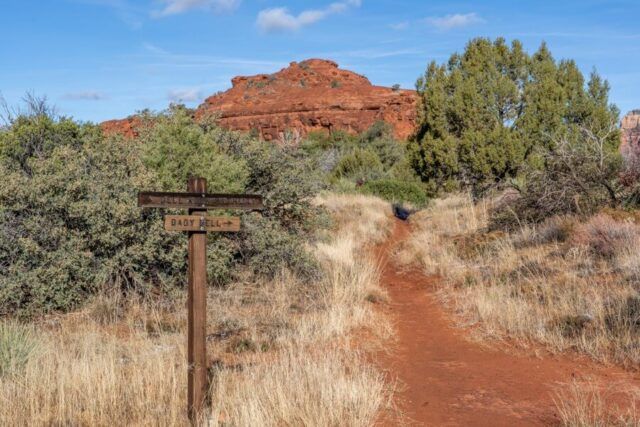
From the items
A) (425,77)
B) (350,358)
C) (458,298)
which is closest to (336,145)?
(425,77)

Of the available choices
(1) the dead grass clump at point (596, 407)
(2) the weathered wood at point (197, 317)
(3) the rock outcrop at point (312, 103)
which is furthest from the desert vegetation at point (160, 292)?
(3) the rock outcrop at point (312, 103)

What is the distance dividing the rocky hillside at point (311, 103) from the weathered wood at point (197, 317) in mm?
54450

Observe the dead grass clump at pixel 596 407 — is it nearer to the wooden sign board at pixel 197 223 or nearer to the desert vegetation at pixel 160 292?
the desert vegetation at pixel 160 292

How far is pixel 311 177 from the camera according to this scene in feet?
41.8

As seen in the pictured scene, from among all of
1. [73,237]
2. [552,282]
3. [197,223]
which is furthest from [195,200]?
[552,282]

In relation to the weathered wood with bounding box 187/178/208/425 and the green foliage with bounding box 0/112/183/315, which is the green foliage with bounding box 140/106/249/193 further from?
the weathered wood with bounding box 187/178/208/425

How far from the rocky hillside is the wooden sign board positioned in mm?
54281

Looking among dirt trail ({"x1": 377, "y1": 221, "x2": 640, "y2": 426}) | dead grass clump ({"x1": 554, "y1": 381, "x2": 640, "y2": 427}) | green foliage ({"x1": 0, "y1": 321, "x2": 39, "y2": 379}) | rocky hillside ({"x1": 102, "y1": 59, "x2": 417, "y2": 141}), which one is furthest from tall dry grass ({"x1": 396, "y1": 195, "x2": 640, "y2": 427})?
rocky hillside ({"x1": 102, "y1": 59, "x2": 417, "y2": 141})

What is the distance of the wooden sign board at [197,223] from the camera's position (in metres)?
4.66

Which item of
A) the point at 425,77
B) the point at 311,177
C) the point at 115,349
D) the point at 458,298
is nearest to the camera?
the point at 115,349

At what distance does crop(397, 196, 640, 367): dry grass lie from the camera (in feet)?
24.1

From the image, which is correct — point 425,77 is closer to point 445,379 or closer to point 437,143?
point 437,143

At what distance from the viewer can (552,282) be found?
9250 mm

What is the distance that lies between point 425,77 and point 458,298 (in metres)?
12.8
